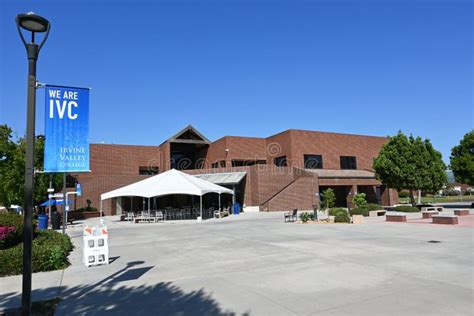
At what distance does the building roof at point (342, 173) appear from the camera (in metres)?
41.3

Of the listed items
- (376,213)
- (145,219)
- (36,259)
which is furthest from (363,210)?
(36,259)

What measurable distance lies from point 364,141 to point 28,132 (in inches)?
1938

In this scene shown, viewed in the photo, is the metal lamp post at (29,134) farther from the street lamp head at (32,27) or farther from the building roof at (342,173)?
the building roof at (342,173)

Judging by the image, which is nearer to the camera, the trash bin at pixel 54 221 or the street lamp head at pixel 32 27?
the street lamp head at pixel 32 27

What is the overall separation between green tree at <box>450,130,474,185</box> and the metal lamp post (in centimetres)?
3814

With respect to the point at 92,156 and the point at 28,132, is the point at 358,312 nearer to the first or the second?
the point at 28,132

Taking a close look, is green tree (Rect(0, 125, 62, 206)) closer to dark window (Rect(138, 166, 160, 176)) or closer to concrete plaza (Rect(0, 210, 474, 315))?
dark window (Rect(138, 166, 160, 176))

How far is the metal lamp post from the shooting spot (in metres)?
4.99

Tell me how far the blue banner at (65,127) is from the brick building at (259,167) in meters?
28.4

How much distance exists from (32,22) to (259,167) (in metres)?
32.4

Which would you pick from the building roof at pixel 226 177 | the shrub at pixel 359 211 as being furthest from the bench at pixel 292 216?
the building roof at pixel 226 177

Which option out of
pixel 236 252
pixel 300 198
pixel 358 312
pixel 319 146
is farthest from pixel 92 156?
pixel 358 312

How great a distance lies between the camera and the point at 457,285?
6562 millimetres

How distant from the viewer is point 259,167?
37.0m
